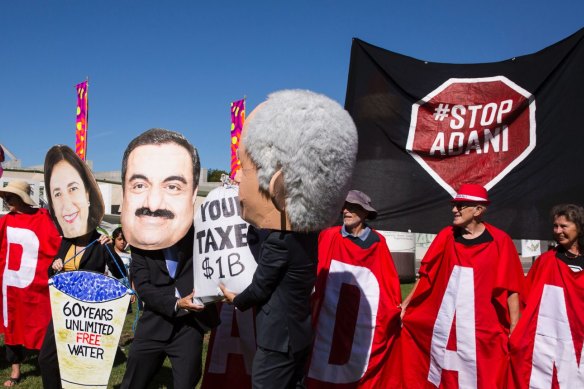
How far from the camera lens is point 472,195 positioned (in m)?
3.73

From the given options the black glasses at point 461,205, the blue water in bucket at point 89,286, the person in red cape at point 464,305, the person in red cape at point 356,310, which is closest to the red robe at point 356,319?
the person in red cape at point 356,310

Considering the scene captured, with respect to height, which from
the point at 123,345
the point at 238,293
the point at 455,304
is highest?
the point at 238,293

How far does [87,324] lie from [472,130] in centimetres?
331

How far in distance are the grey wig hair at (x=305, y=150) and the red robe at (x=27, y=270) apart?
3.64m

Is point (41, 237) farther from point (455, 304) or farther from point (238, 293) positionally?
point (455, 304)

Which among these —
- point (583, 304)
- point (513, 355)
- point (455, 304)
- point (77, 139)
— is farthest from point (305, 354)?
point (77, 139)

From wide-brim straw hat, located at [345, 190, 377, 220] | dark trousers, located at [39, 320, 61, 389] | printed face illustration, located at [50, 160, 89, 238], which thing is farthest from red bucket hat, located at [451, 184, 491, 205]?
dark trousers, located at [39, 320, 61, 389]

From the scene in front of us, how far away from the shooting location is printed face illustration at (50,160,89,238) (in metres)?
3.91

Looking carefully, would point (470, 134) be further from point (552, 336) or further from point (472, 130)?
point (552, 336)

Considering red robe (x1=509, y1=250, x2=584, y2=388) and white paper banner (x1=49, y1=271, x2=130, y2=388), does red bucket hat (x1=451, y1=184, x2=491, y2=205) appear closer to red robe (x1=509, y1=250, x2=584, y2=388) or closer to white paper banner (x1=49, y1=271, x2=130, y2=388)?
red robe (x1=509, y1=250, x2=584, y2=388)

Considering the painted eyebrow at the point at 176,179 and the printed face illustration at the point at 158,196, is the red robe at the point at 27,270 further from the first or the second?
the painted eyebrow at the point at 176,179

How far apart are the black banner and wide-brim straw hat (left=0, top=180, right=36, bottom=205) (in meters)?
3.26

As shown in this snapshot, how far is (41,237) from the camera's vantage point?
511 cm

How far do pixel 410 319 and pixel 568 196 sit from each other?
1.56 metres
